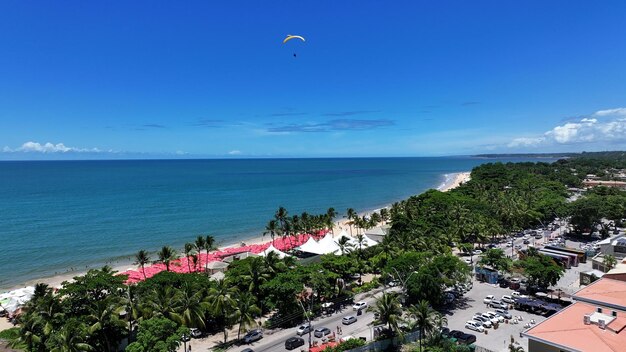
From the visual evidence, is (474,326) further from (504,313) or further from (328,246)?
(328,246)

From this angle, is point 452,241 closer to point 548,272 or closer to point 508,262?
point 508,262

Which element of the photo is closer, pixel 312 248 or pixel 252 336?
pixel 252 336

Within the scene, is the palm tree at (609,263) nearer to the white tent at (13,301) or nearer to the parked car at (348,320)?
the parked car at (348,320)

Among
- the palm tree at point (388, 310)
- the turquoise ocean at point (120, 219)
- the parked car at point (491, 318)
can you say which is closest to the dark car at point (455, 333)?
the parked car at point (491, 318)

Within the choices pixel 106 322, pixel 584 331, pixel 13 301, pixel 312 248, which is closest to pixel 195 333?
pixel 106 322

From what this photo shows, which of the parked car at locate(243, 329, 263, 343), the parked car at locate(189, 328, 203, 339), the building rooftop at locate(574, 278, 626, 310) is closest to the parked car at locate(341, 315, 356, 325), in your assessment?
the parked car at locate(243, 329, 263, 343)

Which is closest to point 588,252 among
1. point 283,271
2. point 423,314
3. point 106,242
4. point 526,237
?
point 526,237
